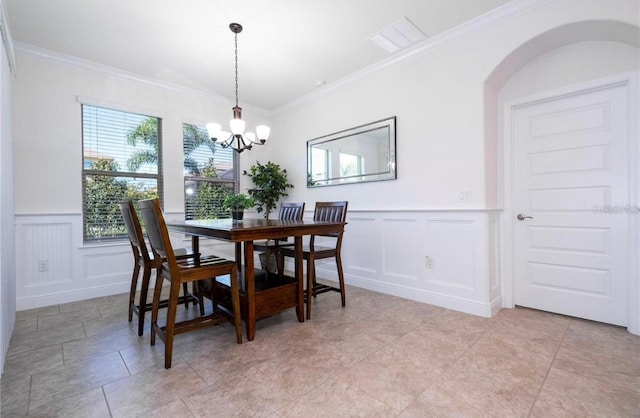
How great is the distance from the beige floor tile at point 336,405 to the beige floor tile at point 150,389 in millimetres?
567

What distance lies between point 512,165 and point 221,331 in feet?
10.0

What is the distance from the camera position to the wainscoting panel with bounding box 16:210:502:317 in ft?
9.04

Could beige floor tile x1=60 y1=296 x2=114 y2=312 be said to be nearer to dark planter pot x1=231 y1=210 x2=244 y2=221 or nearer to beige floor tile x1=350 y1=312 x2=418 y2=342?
dark planter pot x1=231 y1=210 x2=244 y2=221

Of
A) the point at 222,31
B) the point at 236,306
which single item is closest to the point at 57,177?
the point at 222,31

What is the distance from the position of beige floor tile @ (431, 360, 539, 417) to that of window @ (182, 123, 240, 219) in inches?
144

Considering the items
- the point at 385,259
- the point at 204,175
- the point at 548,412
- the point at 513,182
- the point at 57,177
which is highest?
the point at 204,175

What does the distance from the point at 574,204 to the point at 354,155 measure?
2.25m

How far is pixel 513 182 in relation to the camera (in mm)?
2867

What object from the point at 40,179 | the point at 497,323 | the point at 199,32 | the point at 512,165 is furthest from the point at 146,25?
the point at 497,323

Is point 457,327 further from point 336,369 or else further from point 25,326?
point 25,326

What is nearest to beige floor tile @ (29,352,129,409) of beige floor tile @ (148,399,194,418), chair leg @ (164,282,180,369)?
chair leg @ (164,282,180,369)

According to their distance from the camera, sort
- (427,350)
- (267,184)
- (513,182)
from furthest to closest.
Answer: (267,184), (513,182), (427,350)

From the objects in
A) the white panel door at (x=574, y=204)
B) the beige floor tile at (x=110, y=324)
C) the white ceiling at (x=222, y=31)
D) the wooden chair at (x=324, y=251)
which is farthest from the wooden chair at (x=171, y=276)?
the white panel door at (x=574, y=204)

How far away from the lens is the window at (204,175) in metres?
4.15
